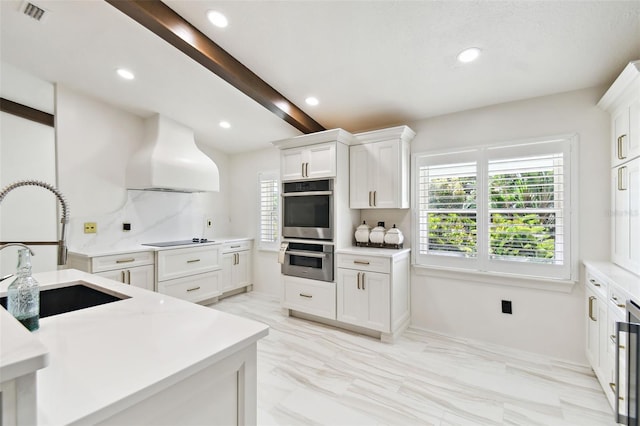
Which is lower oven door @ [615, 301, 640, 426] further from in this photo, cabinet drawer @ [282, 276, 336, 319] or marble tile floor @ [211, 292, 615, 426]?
cabinet drawer @ [282, 276, 336, 319]

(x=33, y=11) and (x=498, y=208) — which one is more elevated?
(x=33, y=11)

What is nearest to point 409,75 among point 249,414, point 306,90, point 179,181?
point 306,90

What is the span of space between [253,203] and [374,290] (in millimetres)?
2664

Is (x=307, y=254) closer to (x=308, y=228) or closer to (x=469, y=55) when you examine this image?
(x=308, y=228)

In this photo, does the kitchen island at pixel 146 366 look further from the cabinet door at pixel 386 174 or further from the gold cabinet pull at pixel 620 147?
the gold cabinet pull at pixel 620 147

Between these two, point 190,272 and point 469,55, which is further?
point 190,272

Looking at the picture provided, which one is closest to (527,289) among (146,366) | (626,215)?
(626,215)

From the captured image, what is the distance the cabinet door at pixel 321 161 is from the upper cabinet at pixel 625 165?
231cm

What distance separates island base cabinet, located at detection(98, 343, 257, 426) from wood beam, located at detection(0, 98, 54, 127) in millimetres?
5126

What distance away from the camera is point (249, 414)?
1001 mm

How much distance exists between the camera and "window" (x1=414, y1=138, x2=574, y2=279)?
8.49ft

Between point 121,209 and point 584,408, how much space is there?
16.1 ft

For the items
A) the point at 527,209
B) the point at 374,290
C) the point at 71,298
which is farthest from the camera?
the point at 374,290

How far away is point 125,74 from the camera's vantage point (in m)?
2.98
